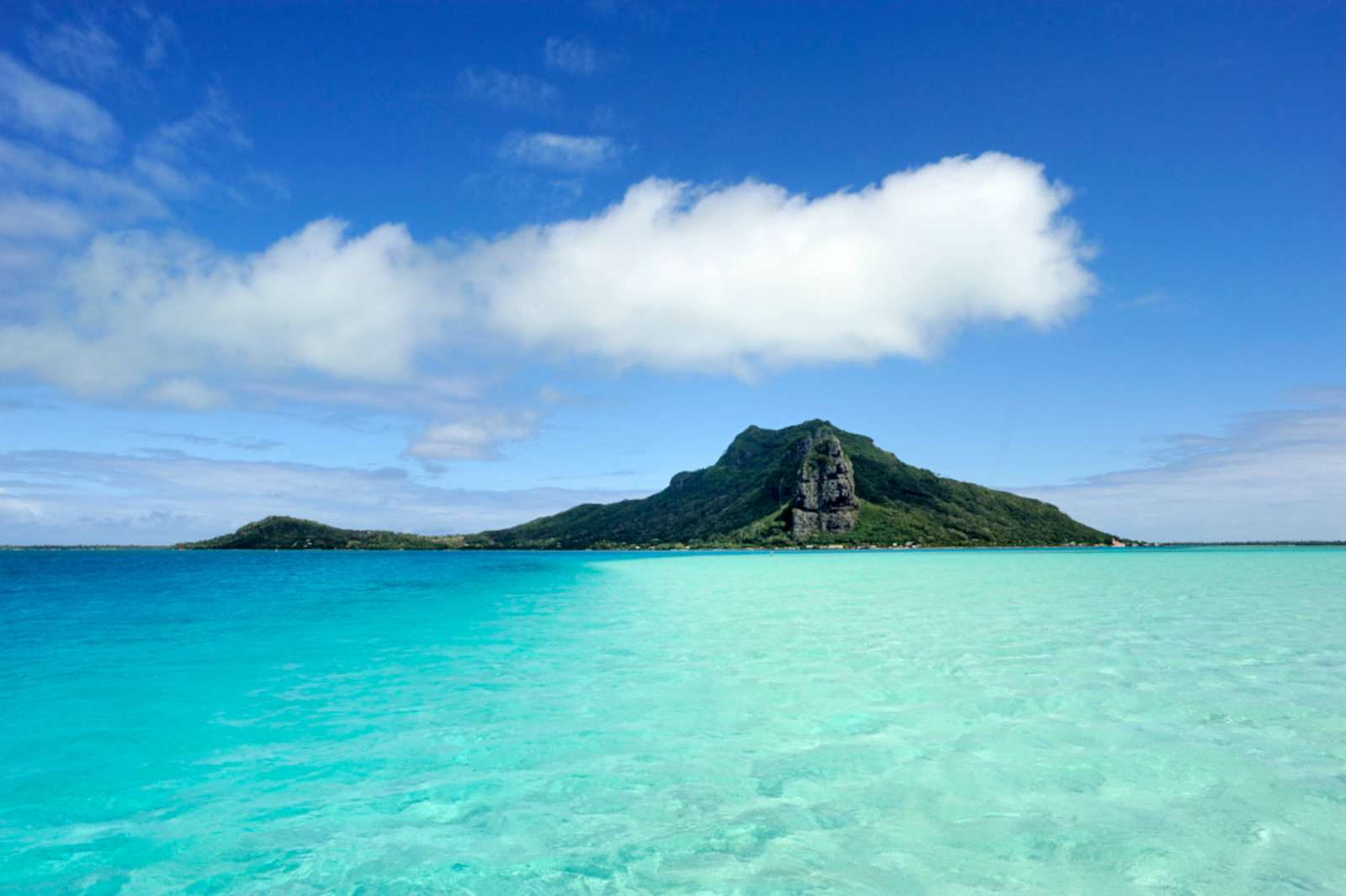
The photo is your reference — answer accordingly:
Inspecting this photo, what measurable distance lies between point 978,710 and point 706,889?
7728 millimetres

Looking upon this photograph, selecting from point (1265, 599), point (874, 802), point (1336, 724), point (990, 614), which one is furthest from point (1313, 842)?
point (1265, 599)

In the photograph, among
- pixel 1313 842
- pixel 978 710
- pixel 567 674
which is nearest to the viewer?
pixel 1313 842

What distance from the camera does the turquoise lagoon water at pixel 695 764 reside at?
6758mm

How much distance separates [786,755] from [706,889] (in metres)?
3.94

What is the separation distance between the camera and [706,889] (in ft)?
20.3

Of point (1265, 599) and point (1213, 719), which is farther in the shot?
point (1265, 599)

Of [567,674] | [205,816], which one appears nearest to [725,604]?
[567,674]

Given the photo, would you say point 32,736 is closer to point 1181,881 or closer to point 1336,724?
point 1181,881

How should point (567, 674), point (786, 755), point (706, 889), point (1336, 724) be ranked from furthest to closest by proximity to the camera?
point (567, 674) < point (1336, 724) < point (786, 755) < point (706, 889)

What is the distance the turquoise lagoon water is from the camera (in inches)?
266

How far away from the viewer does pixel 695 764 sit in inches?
380

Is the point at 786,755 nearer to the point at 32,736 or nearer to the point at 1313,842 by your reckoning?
the point at 1313,842

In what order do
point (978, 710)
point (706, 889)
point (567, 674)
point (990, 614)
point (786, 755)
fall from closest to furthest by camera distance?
point (706, 889)
point (786, 755)
point (978, 710)
point (567, 674)
point (990, 614)

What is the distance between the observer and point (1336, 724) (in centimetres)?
1091
